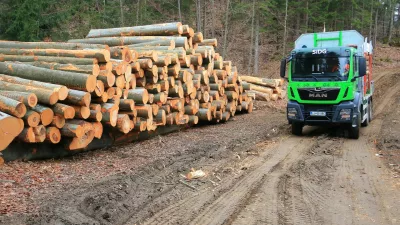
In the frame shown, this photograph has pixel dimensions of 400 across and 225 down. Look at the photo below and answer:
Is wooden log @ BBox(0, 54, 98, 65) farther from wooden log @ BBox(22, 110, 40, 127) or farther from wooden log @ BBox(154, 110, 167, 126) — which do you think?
wooden log @ BBox(154, 110, 167, 126)

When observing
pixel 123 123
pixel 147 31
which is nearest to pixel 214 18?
pixel 147 31

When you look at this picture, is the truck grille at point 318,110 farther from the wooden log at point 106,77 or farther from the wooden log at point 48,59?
the wooden log at point 48,59

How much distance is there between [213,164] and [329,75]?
17.5 feet

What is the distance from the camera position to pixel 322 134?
41.7 feet

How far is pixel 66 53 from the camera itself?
9.48m

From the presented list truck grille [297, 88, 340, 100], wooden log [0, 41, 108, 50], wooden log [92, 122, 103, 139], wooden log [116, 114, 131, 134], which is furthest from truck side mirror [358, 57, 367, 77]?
wooden log [92, 122, 103, 139]

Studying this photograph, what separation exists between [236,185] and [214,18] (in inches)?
1023

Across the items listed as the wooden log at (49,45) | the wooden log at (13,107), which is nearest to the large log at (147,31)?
the wooden log at (49,45)

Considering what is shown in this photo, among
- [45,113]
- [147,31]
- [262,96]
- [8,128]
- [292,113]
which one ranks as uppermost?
[147,31]

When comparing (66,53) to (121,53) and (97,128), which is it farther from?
(97,128)

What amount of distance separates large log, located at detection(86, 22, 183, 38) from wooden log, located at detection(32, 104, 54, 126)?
20.7 ft

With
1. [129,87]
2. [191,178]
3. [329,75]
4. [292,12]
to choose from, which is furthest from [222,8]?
[191,178]

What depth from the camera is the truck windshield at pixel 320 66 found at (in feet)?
37.5

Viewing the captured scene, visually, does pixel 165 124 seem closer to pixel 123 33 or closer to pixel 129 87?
pixel 129 87
